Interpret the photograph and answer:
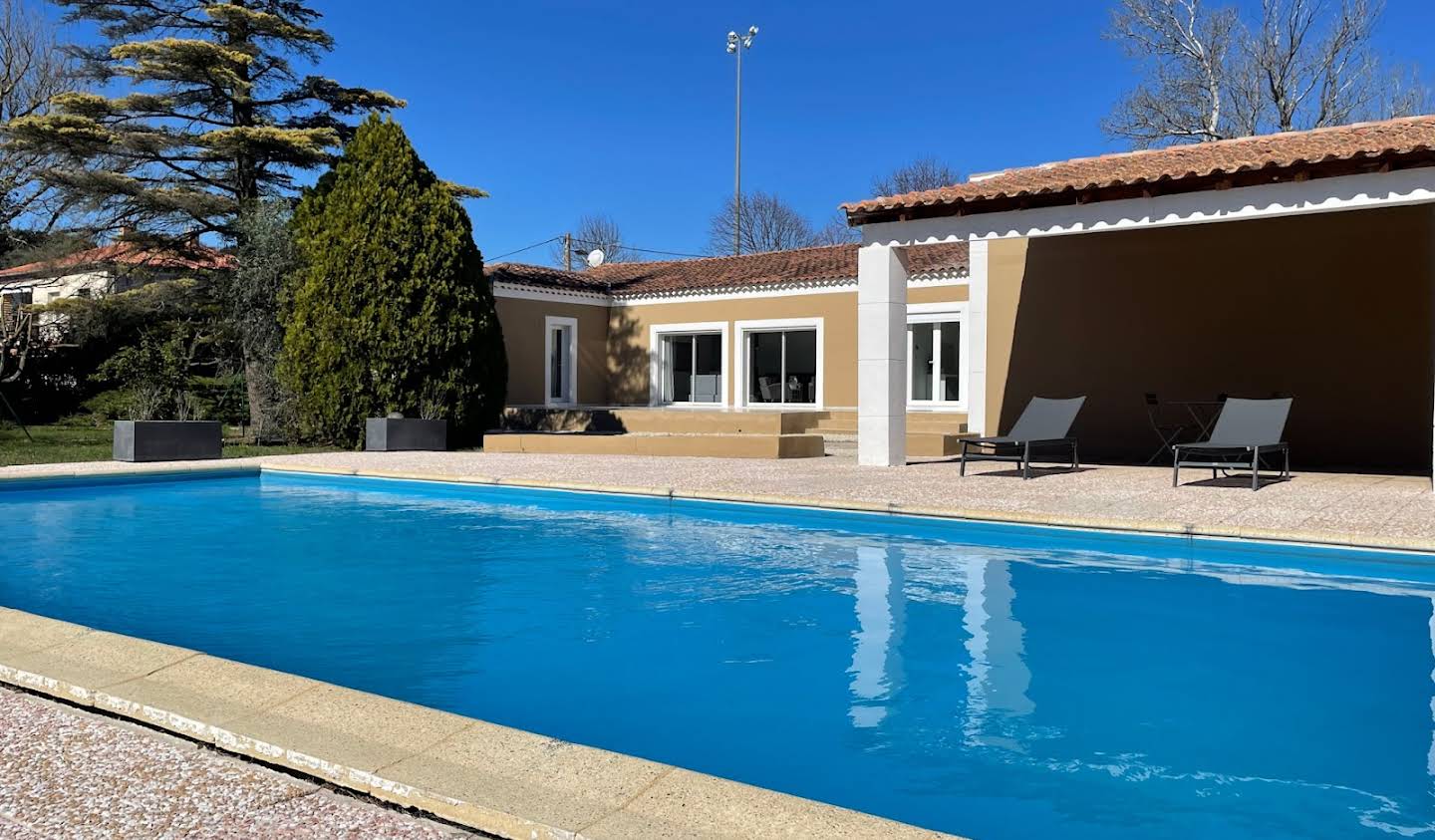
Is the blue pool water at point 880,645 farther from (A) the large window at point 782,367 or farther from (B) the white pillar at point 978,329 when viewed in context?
(A) the large window at point 782,367

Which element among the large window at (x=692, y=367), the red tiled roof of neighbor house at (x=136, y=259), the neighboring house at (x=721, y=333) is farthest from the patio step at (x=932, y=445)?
the red tiled roof of neighbor house at (x=136, y=259)

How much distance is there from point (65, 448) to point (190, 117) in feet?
29.3

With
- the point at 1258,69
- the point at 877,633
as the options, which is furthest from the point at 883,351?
the point at 1258,69

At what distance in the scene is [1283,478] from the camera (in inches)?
430

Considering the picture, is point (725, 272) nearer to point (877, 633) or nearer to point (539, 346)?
point (539, 346)

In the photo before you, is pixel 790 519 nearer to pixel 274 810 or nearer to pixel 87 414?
pixel 274 810

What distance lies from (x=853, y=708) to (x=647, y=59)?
37.1 metres

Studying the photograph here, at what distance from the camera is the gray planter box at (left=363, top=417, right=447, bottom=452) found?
54.2 feet

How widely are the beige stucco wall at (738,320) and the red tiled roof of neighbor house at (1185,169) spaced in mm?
6183

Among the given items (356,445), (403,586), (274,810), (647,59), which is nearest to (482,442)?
(356,445)

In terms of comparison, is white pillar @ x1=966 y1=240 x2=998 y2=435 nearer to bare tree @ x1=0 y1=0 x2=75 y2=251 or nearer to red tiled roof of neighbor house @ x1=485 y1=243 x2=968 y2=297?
red tiled roof of neighbor house @ x1=485 y1=243 x2=968 y2=297

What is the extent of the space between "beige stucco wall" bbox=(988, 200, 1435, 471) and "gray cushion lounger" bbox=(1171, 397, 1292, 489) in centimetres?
239

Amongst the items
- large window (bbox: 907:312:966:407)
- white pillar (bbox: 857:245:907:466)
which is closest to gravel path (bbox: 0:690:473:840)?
white pillar (bbox: 857:245:907:466)

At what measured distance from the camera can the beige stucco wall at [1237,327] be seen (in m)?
12.3
